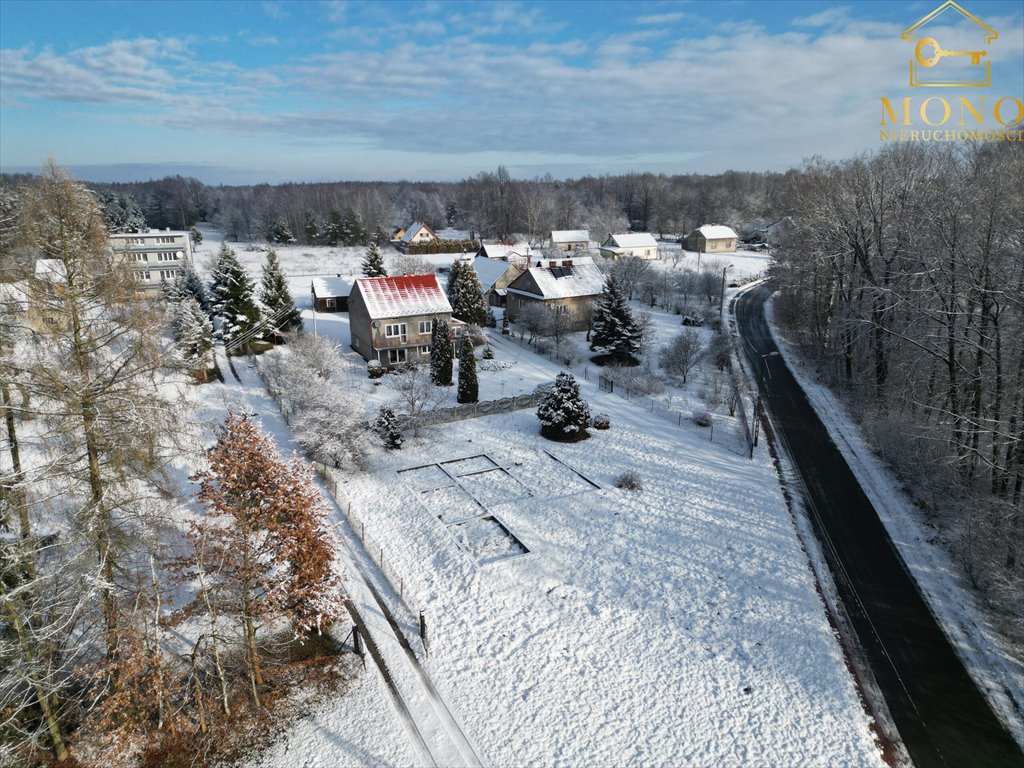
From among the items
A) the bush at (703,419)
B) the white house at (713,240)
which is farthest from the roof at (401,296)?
the white house at (713,240)

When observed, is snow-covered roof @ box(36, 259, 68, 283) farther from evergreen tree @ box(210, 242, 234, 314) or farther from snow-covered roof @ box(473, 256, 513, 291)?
snow-covered roof @ box(473, 256, 513, 291)

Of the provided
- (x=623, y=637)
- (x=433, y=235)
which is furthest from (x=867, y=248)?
(x=433, y=235)

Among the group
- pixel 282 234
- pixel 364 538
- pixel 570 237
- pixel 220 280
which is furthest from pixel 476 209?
pixel 364 538

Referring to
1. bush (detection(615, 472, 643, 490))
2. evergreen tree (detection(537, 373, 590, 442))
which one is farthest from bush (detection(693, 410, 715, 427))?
bush (detection(615, 472, 643, 490))

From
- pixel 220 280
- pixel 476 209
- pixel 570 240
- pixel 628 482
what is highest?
pixel 476 209

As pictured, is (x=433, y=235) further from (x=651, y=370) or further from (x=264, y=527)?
(x=264, y=527)

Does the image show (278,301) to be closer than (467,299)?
Yes

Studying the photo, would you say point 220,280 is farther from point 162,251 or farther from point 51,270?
point 51,270
